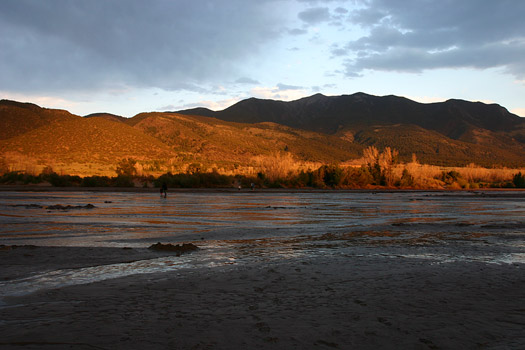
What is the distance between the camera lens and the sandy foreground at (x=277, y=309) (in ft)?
15.0

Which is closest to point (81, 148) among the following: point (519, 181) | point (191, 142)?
point (191, 142)

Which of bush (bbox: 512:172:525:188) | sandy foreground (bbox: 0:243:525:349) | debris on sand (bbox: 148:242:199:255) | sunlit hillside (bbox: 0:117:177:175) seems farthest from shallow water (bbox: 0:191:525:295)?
sunlit hillside (bbox: 0:117:177:175)

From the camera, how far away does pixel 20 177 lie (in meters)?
50.2

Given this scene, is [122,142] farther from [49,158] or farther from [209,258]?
[209,258]

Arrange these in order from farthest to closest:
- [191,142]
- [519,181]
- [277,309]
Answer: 1. [191,142]
2. [519,181]
3. [277,309]

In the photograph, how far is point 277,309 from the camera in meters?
5.59

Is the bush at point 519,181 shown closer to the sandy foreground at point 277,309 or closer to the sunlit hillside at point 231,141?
the sunlit hillside at point 231,141

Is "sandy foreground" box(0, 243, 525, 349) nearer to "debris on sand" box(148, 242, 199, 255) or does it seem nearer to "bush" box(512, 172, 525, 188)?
"debris on sand" box(148, 242, 199, 255)

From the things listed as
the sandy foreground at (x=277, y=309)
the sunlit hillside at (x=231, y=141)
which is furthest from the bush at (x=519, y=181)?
the sandy foreground at (x=277, y=309)

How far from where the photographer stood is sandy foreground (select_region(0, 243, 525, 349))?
4574mm

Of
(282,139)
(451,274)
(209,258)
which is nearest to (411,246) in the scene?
(451,274)

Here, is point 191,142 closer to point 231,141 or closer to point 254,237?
point 231,141

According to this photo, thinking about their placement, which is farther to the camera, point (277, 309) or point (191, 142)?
point (191, 142)

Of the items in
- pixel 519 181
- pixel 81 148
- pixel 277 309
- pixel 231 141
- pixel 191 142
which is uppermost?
pixel 231 141
